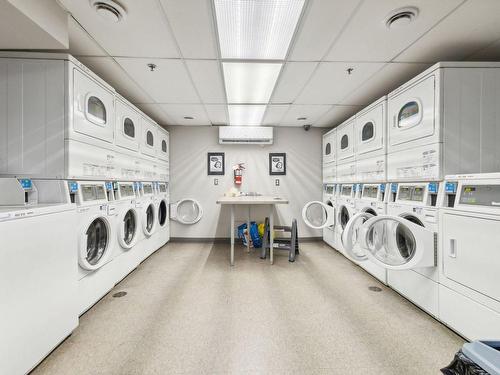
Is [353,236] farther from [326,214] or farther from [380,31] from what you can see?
[380,31]

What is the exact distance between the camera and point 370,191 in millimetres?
2836

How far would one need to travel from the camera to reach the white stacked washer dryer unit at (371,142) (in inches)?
101

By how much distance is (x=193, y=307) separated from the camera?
6.81 feet

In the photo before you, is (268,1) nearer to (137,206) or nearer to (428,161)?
(428,161)

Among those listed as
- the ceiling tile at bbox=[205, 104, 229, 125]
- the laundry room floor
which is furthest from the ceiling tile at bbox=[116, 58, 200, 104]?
the laundry room floor

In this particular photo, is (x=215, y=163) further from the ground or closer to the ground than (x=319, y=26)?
closer to the ground

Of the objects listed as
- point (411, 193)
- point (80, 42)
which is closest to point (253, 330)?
point (411, 193)

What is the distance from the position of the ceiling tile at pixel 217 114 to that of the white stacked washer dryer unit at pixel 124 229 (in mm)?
1687

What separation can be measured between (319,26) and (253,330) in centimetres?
250

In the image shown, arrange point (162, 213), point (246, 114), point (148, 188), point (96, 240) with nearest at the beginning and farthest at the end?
point (96, 240) < point (148, 188) < point (246, 114) < point (162, 213)

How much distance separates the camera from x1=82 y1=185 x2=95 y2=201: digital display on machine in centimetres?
193

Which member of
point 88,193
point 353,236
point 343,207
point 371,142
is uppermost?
point 371,142

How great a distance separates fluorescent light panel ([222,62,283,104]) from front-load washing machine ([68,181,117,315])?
1.85 meters

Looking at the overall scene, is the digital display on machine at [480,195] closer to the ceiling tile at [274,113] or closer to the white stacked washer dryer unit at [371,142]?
the white stacked washer dryer unit at [371,142]
